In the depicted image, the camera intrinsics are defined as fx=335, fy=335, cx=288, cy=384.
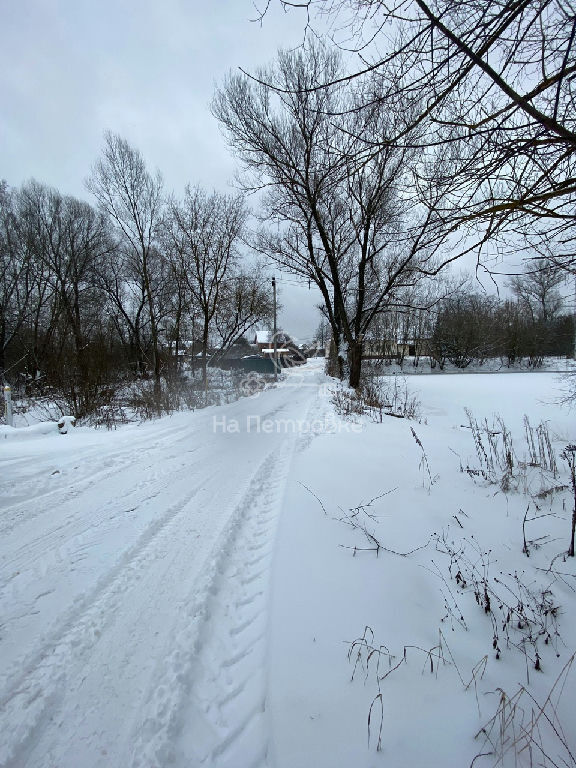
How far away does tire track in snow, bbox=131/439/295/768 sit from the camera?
1338mm

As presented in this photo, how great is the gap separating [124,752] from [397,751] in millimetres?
1071

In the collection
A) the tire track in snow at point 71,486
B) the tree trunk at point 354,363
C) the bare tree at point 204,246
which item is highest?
the bare tree at point 204,246

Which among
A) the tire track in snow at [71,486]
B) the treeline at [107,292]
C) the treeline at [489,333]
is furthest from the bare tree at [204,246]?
the treeline at [489,333]

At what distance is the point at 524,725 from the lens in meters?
1.38

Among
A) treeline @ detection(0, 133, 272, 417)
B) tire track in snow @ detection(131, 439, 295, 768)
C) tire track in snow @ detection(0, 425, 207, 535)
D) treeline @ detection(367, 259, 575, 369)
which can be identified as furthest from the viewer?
treeline @ detection(367, 259, 575, 369)

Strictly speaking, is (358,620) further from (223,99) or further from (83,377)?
(223,99)

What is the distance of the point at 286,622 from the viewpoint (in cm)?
191

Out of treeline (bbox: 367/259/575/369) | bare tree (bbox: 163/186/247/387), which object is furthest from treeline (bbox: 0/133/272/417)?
treeline (bbox: 367/259/575/369)

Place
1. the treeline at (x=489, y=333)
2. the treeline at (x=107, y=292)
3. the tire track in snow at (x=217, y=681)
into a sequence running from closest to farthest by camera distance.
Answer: the tire track in snow at (x=217, y=681)
the treeline at (x=107, y=292)
the treeline at (x=489, y=333)

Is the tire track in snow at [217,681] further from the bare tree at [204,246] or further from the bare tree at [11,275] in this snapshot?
the bare tree at [11,275]

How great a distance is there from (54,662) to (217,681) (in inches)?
33.1

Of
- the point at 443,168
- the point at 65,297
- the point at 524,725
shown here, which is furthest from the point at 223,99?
the point at 65,297

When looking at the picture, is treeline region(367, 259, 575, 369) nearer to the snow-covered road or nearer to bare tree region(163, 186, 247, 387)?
bare tree region(163, 186, 247, 387)

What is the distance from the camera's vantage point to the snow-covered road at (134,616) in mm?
1384
